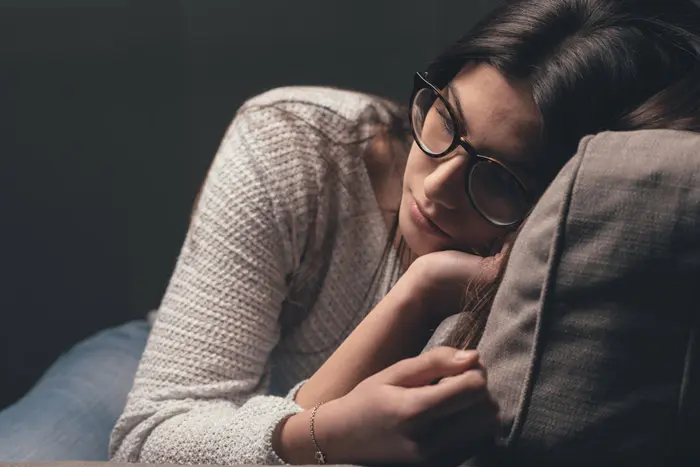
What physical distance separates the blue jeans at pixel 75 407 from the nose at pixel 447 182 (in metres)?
0.60

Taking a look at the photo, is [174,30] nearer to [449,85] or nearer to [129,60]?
[129,60]

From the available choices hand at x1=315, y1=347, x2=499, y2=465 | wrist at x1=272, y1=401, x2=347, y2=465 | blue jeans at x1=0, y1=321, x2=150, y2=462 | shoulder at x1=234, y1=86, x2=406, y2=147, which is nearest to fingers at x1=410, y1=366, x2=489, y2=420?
hand at x1=315, y1=347, x2=499, y2=465

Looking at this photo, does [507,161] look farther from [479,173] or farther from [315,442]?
[315,442]

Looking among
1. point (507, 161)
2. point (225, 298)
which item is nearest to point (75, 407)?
point (225, 298)

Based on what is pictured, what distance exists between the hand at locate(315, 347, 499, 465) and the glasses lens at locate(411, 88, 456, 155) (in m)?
0.32

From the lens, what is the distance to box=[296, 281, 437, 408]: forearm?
3.03 ft

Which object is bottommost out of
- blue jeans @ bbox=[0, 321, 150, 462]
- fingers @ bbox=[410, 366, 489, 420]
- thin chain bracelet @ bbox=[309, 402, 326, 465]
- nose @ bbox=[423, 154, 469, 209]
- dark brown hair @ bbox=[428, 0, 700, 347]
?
blue jeans @ bbox=[0, 321, 150, 462]

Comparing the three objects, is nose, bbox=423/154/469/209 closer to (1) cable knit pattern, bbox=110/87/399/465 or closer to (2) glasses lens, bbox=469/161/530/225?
(2) glasses lens, bbox=469/161/530/225

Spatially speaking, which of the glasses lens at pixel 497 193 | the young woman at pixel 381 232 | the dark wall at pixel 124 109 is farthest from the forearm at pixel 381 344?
the dark wall at pixel 124 109

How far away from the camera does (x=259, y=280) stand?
109 cm

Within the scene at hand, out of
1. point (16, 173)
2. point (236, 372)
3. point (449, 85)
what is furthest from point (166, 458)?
point (16, 173)

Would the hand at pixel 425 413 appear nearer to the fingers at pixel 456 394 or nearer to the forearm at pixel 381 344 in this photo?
the fingers at pixel 456 394

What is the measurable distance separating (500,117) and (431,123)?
0.09 metres

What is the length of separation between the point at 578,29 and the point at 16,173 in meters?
1.29
